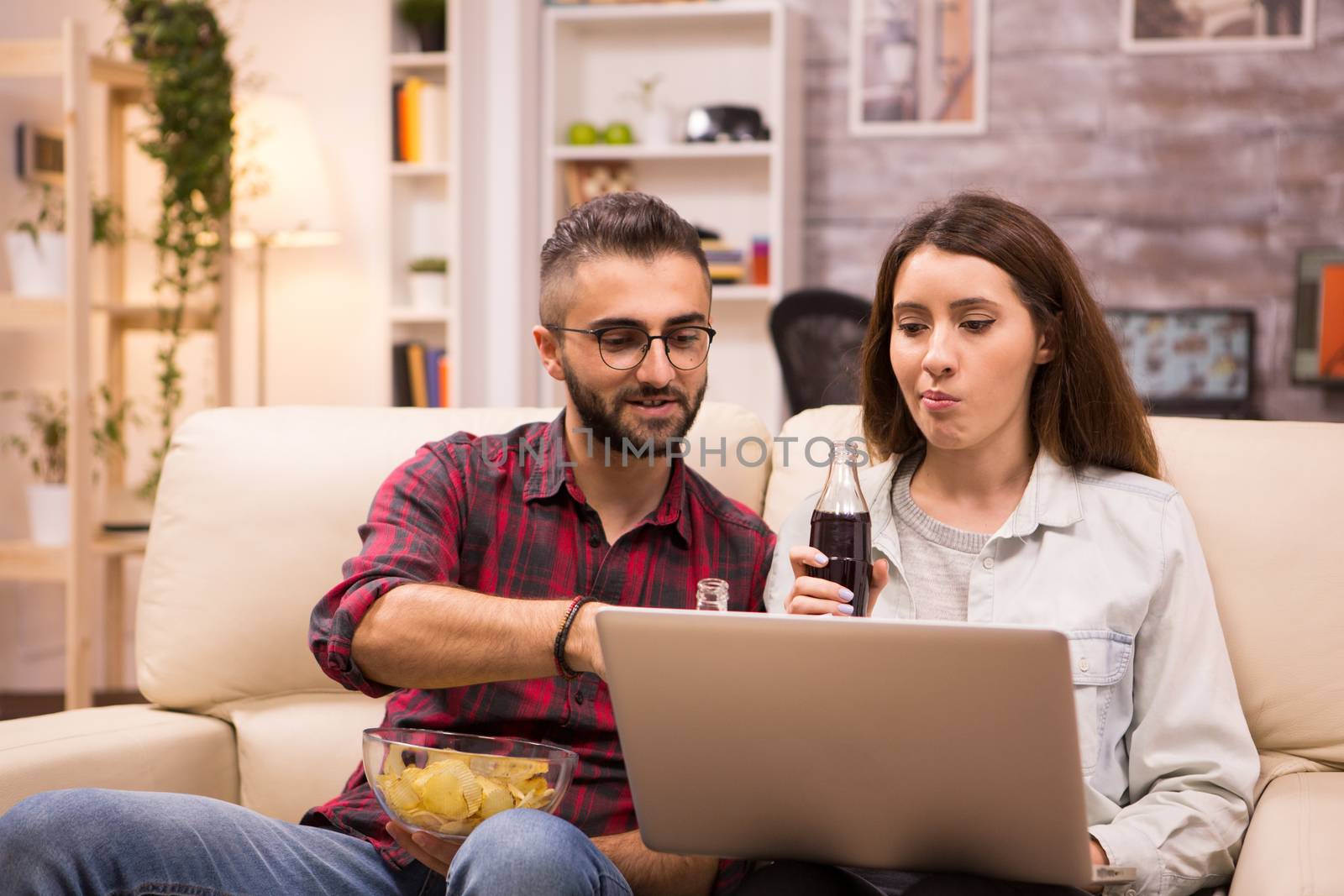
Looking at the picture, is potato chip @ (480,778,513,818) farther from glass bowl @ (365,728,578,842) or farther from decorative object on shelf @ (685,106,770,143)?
decorative object on shelf @ (685,106,770,143)

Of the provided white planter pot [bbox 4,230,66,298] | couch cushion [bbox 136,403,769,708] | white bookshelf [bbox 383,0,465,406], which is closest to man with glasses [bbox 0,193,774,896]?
couch cushion [bbox 136,403,769,708]

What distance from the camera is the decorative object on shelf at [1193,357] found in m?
4.30

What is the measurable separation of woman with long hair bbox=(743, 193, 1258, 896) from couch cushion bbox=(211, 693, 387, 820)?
0.67 meters

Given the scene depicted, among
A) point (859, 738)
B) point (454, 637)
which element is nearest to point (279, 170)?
point (454, 637)

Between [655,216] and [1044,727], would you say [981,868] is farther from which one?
[655,216]

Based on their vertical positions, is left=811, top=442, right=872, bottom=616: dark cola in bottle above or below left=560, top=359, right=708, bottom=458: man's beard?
below

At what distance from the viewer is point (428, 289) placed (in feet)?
14.9

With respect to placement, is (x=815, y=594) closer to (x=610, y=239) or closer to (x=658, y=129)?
(x=610, y=239)

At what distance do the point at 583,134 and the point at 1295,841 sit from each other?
3.78m

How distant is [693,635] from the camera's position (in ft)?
3.56

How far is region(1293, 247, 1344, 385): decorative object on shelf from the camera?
4270 mm

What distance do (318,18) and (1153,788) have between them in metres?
4.19

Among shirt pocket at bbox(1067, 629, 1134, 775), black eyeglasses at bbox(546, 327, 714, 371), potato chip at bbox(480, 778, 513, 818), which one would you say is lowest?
potato chip at bbox(480, 778, 513, 818)

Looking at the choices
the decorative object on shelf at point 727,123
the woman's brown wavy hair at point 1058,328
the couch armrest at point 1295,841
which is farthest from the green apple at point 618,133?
the couch armrest at point 1295,841
